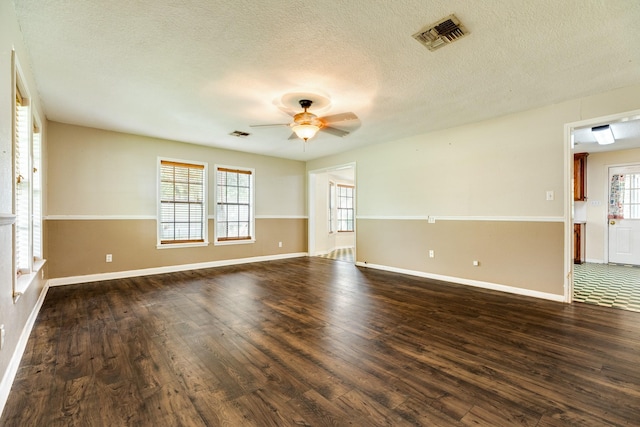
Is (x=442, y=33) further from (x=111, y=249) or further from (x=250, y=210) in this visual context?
(x=111, y=249)

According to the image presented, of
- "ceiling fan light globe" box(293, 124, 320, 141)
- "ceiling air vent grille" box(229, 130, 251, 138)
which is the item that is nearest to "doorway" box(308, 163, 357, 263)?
"ceiling air vent grille" box(229, 130, 251, 138)

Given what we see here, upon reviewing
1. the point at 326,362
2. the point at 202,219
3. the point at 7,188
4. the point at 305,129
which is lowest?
the point at 326,362

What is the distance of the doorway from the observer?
773cm

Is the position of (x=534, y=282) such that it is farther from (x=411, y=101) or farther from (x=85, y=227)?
(x=85, y=227)

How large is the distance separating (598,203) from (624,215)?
0.48m

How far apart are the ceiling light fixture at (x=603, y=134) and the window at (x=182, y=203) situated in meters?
6.74

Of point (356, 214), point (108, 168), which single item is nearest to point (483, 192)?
point (356, 214)

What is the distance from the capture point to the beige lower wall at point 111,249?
457 cm

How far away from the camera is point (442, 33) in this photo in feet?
7.63

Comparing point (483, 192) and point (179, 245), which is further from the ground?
point (483, 192)

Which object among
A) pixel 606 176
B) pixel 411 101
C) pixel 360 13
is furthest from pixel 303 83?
pixel 606 176

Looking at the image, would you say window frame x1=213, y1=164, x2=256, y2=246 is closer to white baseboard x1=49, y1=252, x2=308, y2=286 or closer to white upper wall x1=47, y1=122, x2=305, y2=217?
white upper wall x1=47, y1=122, x2=305, y2=217

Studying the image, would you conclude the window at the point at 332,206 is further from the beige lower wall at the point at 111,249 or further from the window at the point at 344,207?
the beige lower wall at the point at 111,249

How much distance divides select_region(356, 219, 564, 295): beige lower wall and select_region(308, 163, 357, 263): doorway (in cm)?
113
